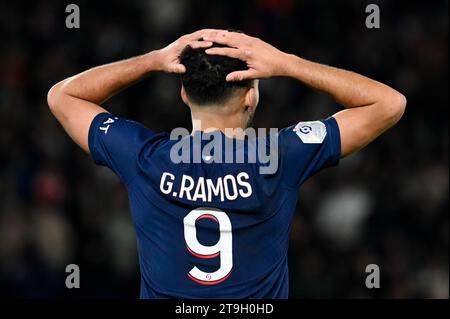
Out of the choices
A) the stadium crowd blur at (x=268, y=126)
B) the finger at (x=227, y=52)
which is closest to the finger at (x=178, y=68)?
the finger at (x=227, y=52)

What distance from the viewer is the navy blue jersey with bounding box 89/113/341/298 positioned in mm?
2947

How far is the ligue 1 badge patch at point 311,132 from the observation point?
306 cm

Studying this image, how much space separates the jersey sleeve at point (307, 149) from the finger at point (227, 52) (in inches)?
12.7

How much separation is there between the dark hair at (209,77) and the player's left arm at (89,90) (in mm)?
187

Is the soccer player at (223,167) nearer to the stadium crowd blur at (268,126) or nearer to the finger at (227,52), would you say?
the finger at (227,52)

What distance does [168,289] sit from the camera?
297 centimetres

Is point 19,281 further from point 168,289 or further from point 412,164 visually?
point 168,289
